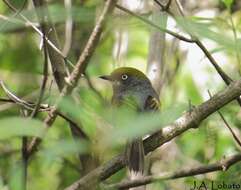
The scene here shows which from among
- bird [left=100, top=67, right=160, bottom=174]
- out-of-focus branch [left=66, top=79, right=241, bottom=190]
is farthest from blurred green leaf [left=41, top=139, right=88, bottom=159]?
bird [left=100, top=67, right=160, bottom=174]

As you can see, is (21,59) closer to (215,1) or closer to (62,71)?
(62,71)

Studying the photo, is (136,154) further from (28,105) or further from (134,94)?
(134,94)

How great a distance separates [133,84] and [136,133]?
10.9 ft

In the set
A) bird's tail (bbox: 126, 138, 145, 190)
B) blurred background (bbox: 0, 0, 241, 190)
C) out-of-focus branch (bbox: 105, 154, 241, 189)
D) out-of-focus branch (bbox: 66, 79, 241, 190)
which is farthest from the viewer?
blurred background (bbox: 0, 0, 241, 190)

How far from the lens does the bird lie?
3.42m

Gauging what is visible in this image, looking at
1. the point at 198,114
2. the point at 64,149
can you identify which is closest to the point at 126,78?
the point at 198,114

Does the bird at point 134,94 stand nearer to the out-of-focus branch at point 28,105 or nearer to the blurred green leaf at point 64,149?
the out-of-focus branch at point 28,105

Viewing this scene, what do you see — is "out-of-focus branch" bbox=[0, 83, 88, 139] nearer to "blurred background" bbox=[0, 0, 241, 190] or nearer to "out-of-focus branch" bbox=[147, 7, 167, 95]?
"blurred background" bbox=[0, 0, 241, 190]

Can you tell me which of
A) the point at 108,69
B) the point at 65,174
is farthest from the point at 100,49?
the point at 65,174

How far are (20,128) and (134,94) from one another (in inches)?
118

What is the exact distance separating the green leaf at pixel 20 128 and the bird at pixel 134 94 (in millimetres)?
1681

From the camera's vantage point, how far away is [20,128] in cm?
142

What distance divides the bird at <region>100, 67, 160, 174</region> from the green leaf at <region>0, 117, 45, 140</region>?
1681 millimetres

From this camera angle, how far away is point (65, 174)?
5.38 m
